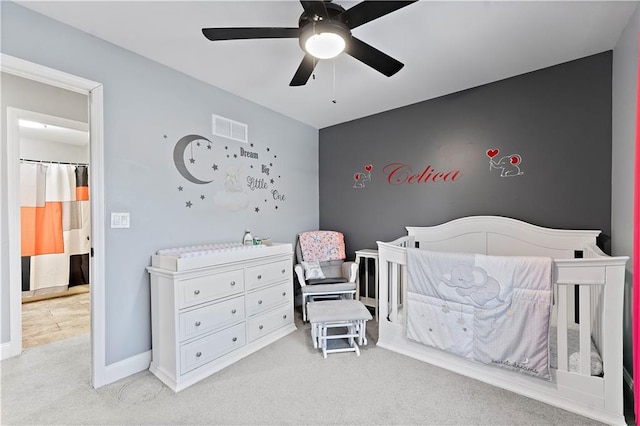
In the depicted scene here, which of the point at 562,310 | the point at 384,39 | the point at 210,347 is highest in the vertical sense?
the point at 384,39

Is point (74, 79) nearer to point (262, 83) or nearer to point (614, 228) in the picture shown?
point (262, 83)

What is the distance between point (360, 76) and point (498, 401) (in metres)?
2.69

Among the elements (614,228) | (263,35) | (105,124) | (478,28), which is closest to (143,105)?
(105,124)

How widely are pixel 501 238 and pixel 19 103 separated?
4398 mm

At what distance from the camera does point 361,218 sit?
3.80m

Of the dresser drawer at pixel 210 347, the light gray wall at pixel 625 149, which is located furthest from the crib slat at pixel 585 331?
the dresser drawer at pixel 210 347

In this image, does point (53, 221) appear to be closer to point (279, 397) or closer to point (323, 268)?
point (323, 268)

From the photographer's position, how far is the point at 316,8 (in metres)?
1.40

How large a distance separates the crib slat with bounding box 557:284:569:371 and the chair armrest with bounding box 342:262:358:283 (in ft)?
5.94

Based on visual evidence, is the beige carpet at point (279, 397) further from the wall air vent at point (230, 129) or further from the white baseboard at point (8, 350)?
the wall air vent at point (230, 129)

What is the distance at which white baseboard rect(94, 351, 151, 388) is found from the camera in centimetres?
208

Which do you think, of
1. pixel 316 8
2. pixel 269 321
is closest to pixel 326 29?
pixel 316 8

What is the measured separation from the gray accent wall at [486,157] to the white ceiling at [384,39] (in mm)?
241

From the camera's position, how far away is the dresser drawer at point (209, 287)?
6.91 ft
